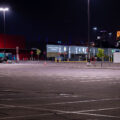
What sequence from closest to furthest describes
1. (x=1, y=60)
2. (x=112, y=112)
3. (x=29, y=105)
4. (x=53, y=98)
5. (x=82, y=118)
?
1. (x=82, y=118)
2. (x=112, y=112)
3. (x=29, y=105)
4. (x=53, y=98)
5. (x=1, y=60)

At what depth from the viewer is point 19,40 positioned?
99125 millimetres

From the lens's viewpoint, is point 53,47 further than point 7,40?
Yes

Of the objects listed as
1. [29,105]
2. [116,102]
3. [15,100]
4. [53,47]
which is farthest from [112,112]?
Answer: [53,47]

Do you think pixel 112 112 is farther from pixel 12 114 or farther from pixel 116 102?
pixel 12 114

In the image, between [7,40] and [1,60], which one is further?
[7,40]

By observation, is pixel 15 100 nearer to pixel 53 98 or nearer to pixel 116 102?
pixel 53 98

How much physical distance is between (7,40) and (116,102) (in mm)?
88324

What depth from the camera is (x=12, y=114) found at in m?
7.59

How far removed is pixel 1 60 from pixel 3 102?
57.2 m

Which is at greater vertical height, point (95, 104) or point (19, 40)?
point (19, 40)

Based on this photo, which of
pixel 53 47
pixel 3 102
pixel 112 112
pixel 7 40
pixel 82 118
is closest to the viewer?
pixel 82 118

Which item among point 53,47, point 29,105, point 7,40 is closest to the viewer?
point 29,105

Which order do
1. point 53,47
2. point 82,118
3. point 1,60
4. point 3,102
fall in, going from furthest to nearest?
1. point 53,47
2. point 1,60
3. point 3,102
4. point 82,118

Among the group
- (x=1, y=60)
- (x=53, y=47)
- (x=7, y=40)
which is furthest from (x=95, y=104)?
(x=53, y=47)
